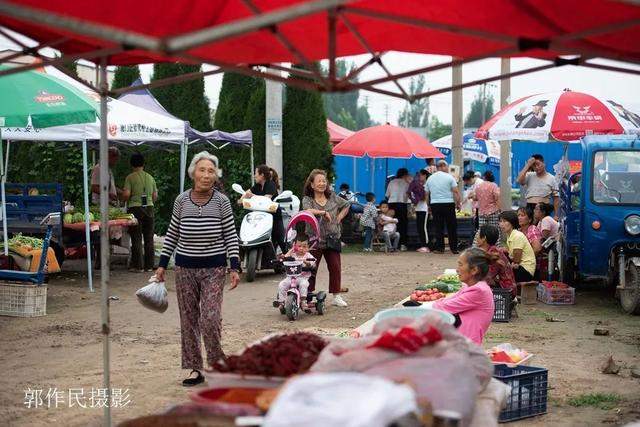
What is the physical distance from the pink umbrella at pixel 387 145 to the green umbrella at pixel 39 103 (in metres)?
10.5

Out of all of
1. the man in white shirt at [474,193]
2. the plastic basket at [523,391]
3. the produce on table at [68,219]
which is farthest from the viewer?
the man in white shirt at [474,193]

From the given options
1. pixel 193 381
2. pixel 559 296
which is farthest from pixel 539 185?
pixel 193 381

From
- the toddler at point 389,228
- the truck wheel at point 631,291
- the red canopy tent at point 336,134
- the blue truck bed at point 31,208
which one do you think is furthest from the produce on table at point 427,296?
the red canopy tent at point 336,134

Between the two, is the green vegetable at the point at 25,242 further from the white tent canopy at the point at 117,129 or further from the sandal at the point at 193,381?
the sandal at the point at 193,381

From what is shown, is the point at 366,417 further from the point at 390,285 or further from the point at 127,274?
the point at 127,274

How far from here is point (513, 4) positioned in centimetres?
527

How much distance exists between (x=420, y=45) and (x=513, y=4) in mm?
1083

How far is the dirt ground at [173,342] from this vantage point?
7504 millimetres

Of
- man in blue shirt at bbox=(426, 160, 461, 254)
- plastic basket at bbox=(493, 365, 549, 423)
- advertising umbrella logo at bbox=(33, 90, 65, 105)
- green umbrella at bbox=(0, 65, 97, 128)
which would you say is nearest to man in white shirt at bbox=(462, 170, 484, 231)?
man in blue shirt at bbox=(426, 160, 461, 254)

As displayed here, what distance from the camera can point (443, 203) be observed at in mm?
20625

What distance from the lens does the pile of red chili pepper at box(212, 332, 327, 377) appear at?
15.1 feet

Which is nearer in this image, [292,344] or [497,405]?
[292,344]

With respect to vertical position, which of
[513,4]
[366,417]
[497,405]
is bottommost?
→ [497,405]

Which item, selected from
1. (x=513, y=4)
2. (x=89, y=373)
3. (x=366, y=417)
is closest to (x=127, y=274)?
(x=89, y=373)
